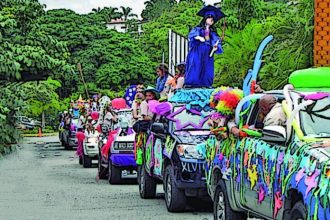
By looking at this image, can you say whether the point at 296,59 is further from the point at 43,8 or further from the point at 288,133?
the point at 288,133

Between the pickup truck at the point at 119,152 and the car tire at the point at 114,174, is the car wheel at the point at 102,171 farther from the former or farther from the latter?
the car tire at the point at 114,174

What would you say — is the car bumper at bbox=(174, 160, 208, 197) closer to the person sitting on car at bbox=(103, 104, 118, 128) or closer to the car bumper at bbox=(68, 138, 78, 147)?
the person sitting on car at bbox=(103, 104, 118, 128)

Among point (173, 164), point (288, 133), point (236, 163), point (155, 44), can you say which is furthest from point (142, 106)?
point (155, 44)

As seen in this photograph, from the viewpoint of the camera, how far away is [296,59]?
78.0 ft

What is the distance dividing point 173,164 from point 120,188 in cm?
549

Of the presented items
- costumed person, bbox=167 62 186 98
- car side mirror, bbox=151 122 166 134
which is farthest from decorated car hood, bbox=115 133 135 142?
car side mirror, bbox=151 122 166 134

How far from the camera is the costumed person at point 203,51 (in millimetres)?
16938

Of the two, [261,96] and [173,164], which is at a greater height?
[261,96]

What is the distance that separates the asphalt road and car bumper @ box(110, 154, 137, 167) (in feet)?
1.73

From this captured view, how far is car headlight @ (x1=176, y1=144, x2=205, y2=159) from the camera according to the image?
45.0 feet

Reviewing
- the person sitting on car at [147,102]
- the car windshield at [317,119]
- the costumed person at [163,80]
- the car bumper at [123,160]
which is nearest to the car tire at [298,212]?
the car windshield at [317,119]

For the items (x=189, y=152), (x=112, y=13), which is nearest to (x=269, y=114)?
(x=189, y=152)

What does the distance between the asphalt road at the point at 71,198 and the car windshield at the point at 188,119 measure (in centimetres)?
138

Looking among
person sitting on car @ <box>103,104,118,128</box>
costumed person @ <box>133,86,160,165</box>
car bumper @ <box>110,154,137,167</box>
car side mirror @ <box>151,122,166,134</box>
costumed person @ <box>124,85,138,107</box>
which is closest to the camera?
car side mirror @ <box>151,122,166,134</box>
